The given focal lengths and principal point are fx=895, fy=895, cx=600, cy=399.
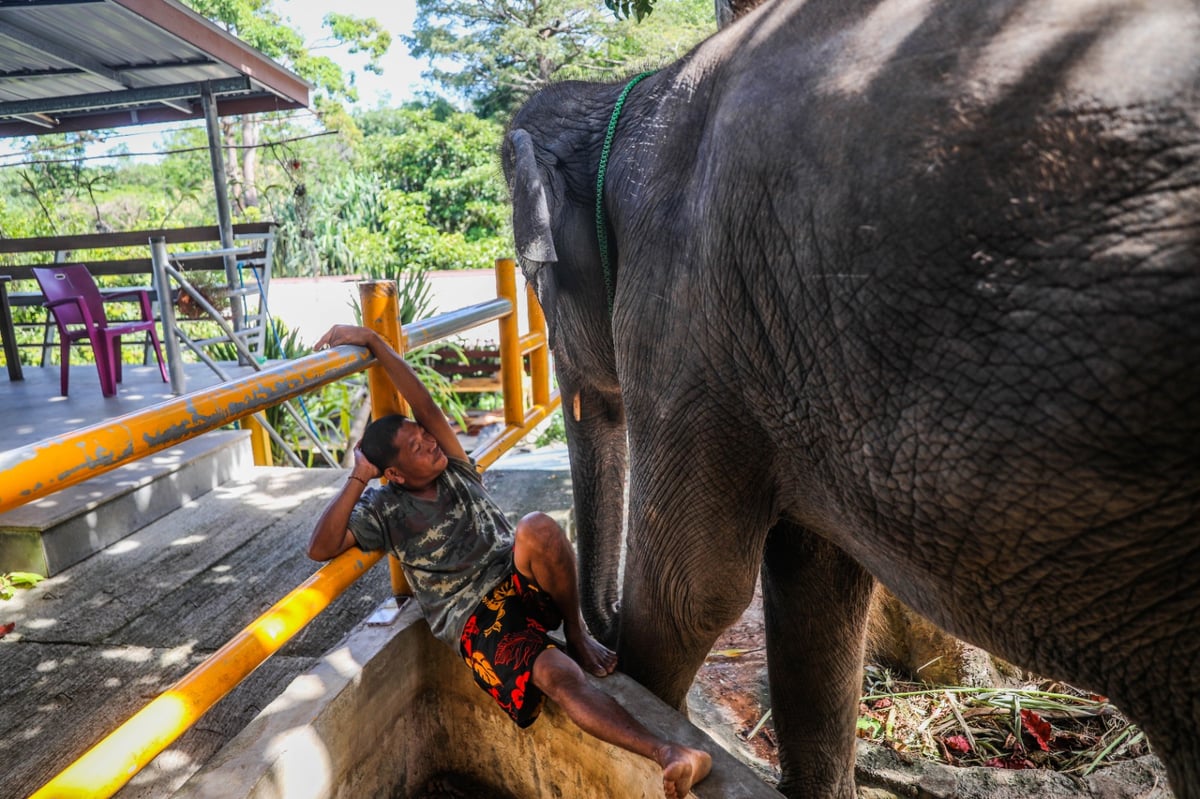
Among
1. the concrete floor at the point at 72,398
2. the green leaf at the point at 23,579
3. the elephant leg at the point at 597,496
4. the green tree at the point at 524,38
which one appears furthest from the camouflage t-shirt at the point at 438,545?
the green tree at the point at 524,38

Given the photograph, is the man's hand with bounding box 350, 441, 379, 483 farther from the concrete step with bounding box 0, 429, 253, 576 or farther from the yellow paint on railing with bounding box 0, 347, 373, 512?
the concrete step with bounding box 0, 429, 253, 576

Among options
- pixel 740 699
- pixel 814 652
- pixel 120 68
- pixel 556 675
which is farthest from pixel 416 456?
pixel 120 68

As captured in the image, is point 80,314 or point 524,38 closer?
point 80,314

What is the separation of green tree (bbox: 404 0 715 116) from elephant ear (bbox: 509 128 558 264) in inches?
670

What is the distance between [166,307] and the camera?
4.84 meters

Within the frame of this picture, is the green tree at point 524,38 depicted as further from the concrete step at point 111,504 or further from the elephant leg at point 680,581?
the elephant leg at point 680,581

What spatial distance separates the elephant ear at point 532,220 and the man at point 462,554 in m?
0.42

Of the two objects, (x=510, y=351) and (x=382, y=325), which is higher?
(x=382, y=325)

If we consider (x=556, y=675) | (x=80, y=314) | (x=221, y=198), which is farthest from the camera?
(x=221, y=198)

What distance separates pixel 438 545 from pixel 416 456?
22 cm

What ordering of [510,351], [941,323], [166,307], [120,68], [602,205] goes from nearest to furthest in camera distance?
1. [941,323]
2. [602,205]
3. [510,351]
4. [166,307]
5. [120,68]

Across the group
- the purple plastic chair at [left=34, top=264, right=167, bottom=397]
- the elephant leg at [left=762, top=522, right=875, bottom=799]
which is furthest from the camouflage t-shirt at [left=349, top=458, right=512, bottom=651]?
the purple plastic chair at [left=34, top=264, right=167, bottom=397]

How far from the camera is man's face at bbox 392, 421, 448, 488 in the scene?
213 centimetres

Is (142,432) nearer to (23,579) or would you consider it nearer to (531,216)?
(531,216)
